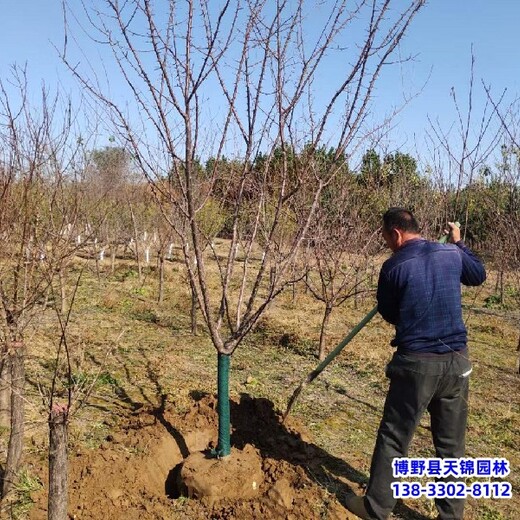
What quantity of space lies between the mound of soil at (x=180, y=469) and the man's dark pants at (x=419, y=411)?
0.32 m

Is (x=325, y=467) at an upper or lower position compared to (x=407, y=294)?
lower

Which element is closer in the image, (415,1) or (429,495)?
(415,1)

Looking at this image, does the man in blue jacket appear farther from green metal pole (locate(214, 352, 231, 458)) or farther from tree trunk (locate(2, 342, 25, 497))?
tree trunk (locate(2, 342, 25, 497))

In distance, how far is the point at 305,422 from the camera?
4207mm

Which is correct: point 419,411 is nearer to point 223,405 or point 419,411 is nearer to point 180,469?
point 223,405

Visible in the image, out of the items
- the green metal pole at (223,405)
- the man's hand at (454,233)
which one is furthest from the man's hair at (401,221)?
the green metal pole at (223,405)

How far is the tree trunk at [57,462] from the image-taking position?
2.13 metres

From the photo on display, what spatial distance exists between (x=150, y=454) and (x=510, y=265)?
25.6 feet

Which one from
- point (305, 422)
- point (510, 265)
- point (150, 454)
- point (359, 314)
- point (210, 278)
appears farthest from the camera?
point (210, 278)

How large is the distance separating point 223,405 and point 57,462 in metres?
1.07

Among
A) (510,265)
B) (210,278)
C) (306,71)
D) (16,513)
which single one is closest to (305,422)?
(16,513)

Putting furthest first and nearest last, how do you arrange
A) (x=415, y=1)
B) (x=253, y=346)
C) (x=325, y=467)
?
(x=253, y=346)
(x=325, y=467)
(x=415, y=1)

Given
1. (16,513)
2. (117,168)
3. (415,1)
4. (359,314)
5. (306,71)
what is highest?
(117,168)

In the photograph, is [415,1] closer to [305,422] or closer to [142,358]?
[305,422]
